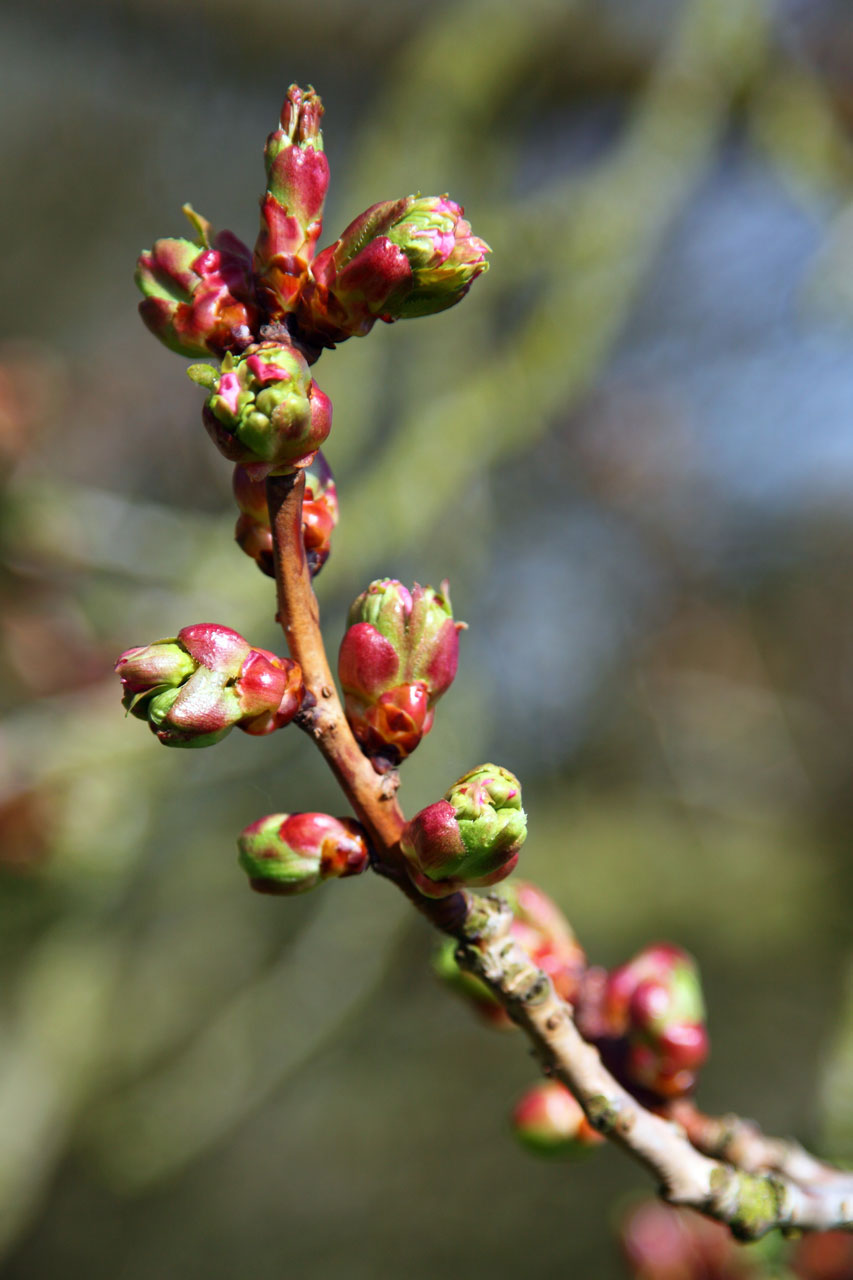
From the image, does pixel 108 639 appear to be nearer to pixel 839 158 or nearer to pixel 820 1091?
pixel 820 1091

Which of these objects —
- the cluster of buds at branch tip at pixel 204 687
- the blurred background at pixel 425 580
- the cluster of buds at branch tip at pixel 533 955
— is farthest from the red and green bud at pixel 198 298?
the blurred background at pixel 425 580

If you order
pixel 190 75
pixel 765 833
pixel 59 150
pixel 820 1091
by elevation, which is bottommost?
pixel 765 833

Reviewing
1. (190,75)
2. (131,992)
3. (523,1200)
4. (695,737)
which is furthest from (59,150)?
(523,1200)

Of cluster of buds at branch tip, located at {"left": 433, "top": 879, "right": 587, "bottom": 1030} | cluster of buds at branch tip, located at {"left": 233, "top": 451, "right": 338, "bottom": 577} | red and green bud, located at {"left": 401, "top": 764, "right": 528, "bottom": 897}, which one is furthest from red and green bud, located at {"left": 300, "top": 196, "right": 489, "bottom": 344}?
cluster of buds at branch tip, located at {"left": 433, "top": 879, "right": 587, "bottom": 1030}

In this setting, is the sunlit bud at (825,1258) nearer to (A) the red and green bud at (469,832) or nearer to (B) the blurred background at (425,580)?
(B) the blurred background at (425,580)

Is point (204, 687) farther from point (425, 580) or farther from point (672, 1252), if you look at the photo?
point (425, 580)

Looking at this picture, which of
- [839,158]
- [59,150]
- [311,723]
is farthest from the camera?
[59,150]
